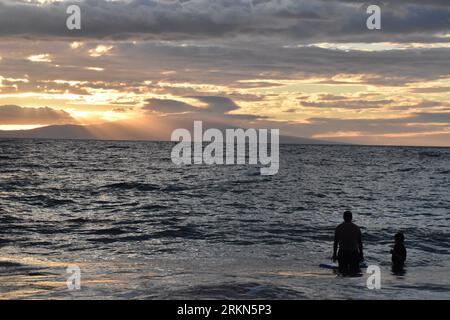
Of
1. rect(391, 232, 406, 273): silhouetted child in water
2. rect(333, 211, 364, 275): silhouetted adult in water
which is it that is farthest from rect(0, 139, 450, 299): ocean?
rect(333, 211, 364, 275): silhouetted adult in water

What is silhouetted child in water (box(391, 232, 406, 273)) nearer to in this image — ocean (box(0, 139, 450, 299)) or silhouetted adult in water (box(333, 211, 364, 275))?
ocean (box(0, 139, 450, 299))

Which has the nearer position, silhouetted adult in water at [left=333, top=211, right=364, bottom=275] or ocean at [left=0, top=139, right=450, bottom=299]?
ocean at [left=0, top=139, right=450, bottom=299]

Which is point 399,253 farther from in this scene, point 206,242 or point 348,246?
point 206,242

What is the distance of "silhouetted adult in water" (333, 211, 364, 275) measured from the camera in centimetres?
1734

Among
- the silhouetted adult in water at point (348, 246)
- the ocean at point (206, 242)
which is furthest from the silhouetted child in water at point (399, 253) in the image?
the silhouetted adult in water at point (348, 246)

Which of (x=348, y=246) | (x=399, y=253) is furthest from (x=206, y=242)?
(x=399, y=253)

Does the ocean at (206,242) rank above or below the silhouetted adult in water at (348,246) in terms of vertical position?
below

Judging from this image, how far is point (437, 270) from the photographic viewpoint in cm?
1858

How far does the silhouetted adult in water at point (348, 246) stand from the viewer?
1734cm

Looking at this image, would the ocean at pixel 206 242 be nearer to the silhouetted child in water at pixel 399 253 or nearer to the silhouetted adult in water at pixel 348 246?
the silhouetted child in water at pixel 399 253

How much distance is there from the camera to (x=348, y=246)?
17.5 metres
